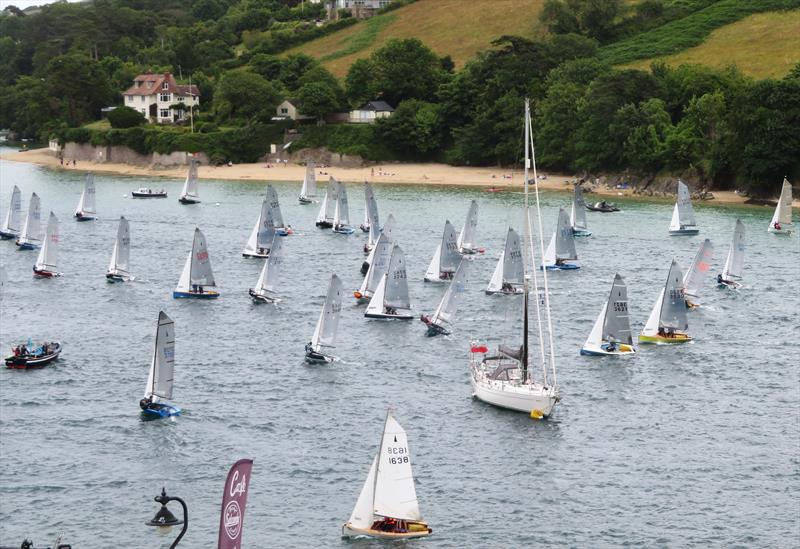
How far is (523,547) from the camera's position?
2163 inches

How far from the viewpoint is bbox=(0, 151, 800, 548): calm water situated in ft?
189

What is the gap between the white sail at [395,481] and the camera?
5309 cm

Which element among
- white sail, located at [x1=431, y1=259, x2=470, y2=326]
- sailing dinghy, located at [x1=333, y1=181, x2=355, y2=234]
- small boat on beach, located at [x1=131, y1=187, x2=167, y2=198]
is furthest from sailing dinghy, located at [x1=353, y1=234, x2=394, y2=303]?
small boat on beach, located at [x1=131, y1=187, x2=167, y2=198]

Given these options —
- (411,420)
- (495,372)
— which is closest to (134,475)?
(411,420)

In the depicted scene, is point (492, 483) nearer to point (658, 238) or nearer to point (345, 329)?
point (345, 329)

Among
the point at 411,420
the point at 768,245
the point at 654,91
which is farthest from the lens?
the point at 654,91

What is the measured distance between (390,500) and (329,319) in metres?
28.0

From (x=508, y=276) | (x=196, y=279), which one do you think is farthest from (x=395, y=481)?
(x=196, y=279)

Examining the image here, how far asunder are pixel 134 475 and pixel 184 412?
9284mm

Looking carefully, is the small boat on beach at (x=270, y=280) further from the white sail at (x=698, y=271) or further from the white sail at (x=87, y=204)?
the white sail at (x=87, y=204)

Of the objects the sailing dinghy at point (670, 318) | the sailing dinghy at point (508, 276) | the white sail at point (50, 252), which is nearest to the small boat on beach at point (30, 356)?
the white sail at point (50, 252)

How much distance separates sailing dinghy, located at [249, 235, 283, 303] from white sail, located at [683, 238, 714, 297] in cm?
2989

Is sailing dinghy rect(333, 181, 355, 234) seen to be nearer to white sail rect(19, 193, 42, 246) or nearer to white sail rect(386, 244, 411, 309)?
white sail rect(19, 193, 42, 246)

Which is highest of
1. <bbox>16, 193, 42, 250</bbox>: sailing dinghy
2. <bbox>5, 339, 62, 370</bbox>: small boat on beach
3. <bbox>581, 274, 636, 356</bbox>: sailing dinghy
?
<bbox>581, 274, 636, 356</bbox>: sailing dinghy
